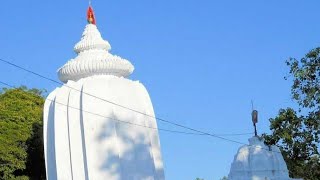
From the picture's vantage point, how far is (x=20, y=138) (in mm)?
23812

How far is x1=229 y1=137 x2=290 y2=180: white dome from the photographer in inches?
695

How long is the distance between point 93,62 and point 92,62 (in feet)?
0.12

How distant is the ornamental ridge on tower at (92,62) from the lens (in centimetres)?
1928

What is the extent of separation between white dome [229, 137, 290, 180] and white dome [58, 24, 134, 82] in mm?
4699

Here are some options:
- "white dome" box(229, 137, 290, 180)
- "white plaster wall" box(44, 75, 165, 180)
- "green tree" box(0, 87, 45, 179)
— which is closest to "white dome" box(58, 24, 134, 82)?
"white plaster wall" box(44, 75, 165, 180)

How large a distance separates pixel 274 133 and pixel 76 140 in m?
7.71

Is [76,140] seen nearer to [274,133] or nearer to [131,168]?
[131,168]

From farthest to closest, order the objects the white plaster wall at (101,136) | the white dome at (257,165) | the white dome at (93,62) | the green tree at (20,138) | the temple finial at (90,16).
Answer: the green tree at (20,138) → the temple finial at (90,16) → the white dome at (93,62) → the white plaster wall at (101,136) → the white dome at (257,165)

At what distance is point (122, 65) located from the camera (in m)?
19.5

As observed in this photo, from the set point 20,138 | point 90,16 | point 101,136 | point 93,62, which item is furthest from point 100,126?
point 20,138

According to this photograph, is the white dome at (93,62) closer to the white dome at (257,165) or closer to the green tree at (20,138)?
the white dome at (257,165)

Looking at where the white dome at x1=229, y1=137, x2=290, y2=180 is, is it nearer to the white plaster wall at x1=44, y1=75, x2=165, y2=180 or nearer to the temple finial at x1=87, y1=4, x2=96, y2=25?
the white plaster wall at x1=44, y1=75, x2=165, y2=180

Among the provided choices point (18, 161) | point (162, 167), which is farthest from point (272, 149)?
point (18, 161)

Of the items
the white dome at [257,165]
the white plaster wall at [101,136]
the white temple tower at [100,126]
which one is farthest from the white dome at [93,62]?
the white dome at [257,165]
